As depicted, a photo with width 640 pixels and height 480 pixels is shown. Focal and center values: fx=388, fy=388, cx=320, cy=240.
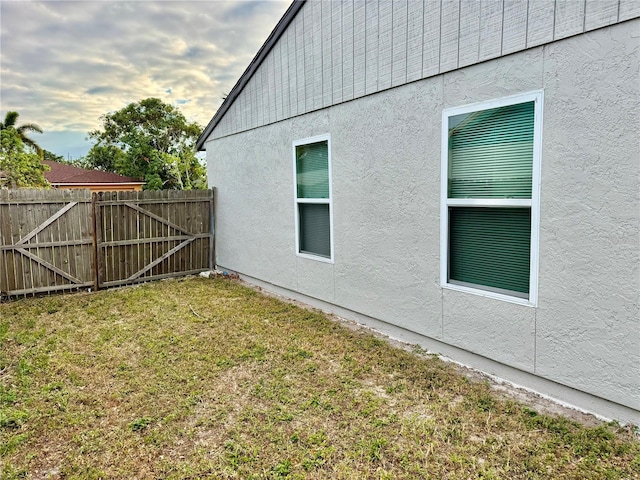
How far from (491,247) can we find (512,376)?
3.65ft

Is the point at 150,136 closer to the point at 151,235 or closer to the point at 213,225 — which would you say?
the point at 213,225

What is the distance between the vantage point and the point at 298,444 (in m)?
2.58

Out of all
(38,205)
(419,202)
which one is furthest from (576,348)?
(38,205)

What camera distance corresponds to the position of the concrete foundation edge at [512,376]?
2.73m

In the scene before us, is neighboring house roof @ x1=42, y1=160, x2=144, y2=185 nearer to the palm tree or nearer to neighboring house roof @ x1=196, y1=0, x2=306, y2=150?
the palm tree

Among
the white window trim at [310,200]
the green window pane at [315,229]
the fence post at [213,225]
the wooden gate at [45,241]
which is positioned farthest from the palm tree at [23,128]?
the green window pane at [315,229]

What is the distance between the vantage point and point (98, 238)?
23.4 ft

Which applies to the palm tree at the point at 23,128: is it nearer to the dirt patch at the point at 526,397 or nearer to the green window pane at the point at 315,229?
the green window pane at the point at 315,229

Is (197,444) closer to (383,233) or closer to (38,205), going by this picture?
(383,233)

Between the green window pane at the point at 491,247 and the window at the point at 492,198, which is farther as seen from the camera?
the green window pane at the point at 491,247

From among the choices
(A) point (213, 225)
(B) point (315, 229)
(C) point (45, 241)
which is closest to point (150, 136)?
(A) point (213, 225)

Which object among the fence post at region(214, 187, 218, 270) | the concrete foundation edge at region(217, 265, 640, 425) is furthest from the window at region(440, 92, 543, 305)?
the fence post at region(214, 187, 218, 270)

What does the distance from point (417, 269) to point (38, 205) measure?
250 inches

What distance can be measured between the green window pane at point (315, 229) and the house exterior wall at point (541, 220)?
0.25 m
